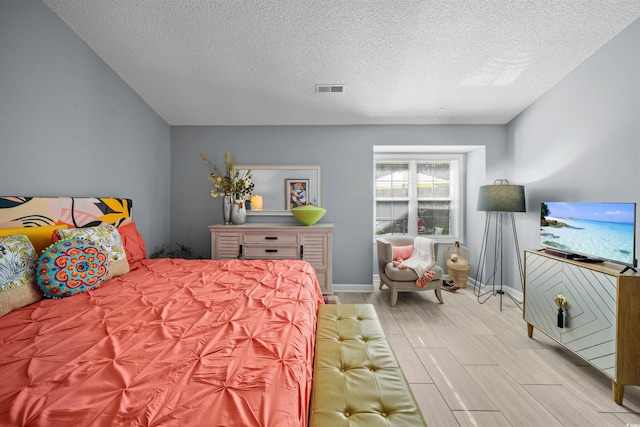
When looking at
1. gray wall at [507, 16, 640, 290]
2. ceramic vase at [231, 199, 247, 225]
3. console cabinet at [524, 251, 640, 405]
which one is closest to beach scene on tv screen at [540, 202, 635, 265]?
console cabinet at [524, 251, 640, 405]

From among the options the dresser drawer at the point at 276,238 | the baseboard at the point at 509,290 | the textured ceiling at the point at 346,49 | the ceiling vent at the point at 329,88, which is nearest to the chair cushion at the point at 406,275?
the baseboard at the point at 509,290

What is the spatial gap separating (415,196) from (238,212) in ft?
9.25

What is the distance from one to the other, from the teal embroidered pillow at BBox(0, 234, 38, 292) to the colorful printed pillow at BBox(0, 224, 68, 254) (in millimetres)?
141

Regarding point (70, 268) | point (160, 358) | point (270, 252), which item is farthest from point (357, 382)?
point (270, 252)

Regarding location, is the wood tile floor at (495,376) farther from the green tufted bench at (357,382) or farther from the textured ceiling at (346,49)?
the textured ceiling at (346,49)

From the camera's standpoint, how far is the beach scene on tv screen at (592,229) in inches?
68.1

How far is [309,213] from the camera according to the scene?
3.32 meters

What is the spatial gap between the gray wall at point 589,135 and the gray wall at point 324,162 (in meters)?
0.77

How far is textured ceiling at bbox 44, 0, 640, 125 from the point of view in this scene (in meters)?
1.86

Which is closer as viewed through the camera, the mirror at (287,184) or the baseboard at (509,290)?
the baseboard at (509,290)

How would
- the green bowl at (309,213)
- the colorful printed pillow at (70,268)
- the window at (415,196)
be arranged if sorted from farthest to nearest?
the window at (415,196) < the green bowl at (309,213) < the colorful printed pillow at (70,268)

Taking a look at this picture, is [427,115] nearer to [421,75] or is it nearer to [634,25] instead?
[421,75]

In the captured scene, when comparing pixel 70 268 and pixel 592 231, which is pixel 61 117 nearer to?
pixel 70 268

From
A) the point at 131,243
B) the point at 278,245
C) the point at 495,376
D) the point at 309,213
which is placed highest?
the point at 309,213
